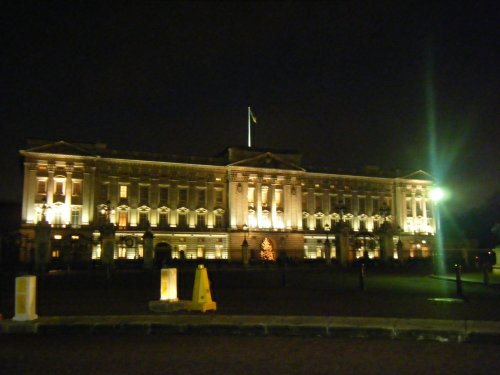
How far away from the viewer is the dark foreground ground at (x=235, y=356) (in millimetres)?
6949

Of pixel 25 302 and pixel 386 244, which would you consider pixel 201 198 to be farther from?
pixel 25 302

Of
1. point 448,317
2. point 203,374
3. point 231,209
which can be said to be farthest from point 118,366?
point 231,209

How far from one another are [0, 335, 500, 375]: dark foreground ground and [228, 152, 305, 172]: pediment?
67.5 meters

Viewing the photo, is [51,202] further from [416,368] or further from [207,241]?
[416,368]

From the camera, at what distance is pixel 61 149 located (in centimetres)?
6681

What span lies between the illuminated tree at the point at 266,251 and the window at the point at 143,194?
60.3 ft

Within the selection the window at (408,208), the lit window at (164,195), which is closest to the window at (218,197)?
the lit window at (164,195)

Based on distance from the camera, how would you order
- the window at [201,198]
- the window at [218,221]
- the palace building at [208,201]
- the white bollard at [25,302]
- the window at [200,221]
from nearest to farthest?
the white bollard at [25,302], the palace building at [208,201], the window at [200,221], the window at [201,198], the window at [218,221]

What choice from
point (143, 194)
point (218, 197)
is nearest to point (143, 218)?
point (143, 194)

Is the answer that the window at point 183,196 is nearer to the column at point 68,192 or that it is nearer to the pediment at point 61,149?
the pediment at point 61,149

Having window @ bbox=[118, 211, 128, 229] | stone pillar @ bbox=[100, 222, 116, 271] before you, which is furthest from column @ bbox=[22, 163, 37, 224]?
stone pillar @ bbox=[100, 222, 116, 271]

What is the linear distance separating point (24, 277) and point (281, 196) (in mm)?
69696

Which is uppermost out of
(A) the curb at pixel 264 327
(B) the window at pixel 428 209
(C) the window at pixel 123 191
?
(C) the window at pixel 123 191

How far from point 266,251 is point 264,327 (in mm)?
66251
